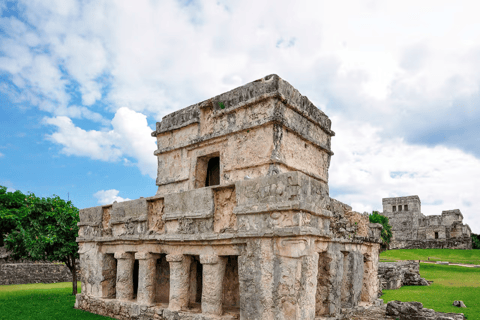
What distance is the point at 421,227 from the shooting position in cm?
4331

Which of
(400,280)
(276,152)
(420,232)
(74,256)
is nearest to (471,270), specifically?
(400,280)

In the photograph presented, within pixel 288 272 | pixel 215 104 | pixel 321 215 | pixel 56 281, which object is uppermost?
pixel 215 104

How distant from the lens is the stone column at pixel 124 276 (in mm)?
8516

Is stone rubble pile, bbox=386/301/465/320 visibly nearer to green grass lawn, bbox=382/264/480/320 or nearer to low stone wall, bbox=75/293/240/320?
green grass lawn, bbox=382/264/480/320

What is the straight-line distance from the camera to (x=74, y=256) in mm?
13875

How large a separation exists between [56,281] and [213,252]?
19.3 meters

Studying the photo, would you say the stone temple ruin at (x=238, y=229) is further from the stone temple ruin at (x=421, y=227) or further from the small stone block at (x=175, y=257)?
the stone temple ruin at (x=421, y=227)

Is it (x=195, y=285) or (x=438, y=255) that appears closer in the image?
(x=195, y=285)

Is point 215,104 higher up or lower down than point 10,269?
higher up

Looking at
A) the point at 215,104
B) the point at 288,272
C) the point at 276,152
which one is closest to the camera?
the point at 288,272

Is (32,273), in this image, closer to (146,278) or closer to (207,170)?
(207,170)

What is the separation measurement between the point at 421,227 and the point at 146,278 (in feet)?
143

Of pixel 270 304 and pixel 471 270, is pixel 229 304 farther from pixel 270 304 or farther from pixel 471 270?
pixel 471 270

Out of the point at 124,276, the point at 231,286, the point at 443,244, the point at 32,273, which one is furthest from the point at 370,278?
the point at 443,244
